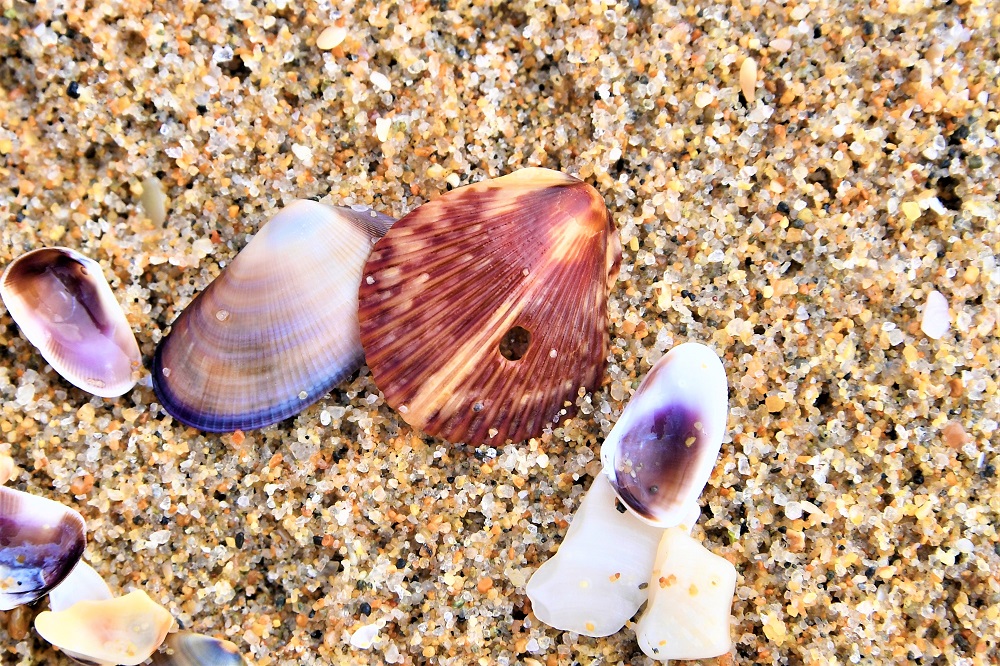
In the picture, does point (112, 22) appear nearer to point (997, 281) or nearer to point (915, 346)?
point (915, 346)

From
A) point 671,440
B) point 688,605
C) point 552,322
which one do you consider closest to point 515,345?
point 552,322

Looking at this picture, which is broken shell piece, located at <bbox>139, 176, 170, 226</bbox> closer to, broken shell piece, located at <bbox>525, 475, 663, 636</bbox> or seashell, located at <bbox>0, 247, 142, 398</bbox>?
seashell, located at <bbox>0, 247, 142, 398</bbox>

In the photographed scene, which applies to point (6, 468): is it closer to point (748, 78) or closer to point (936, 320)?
point (748, 78)

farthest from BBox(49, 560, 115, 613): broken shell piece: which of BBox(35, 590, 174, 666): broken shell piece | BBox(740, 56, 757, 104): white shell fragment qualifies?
BBox(740, 56, 757, 104): white shell fragment

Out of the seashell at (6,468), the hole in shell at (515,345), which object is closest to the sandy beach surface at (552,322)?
the seashell at (6,468)

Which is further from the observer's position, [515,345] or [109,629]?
[515,345]

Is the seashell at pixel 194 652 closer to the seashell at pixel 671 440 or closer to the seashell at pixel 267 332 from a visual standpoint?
the seashell at pixel 267 332
